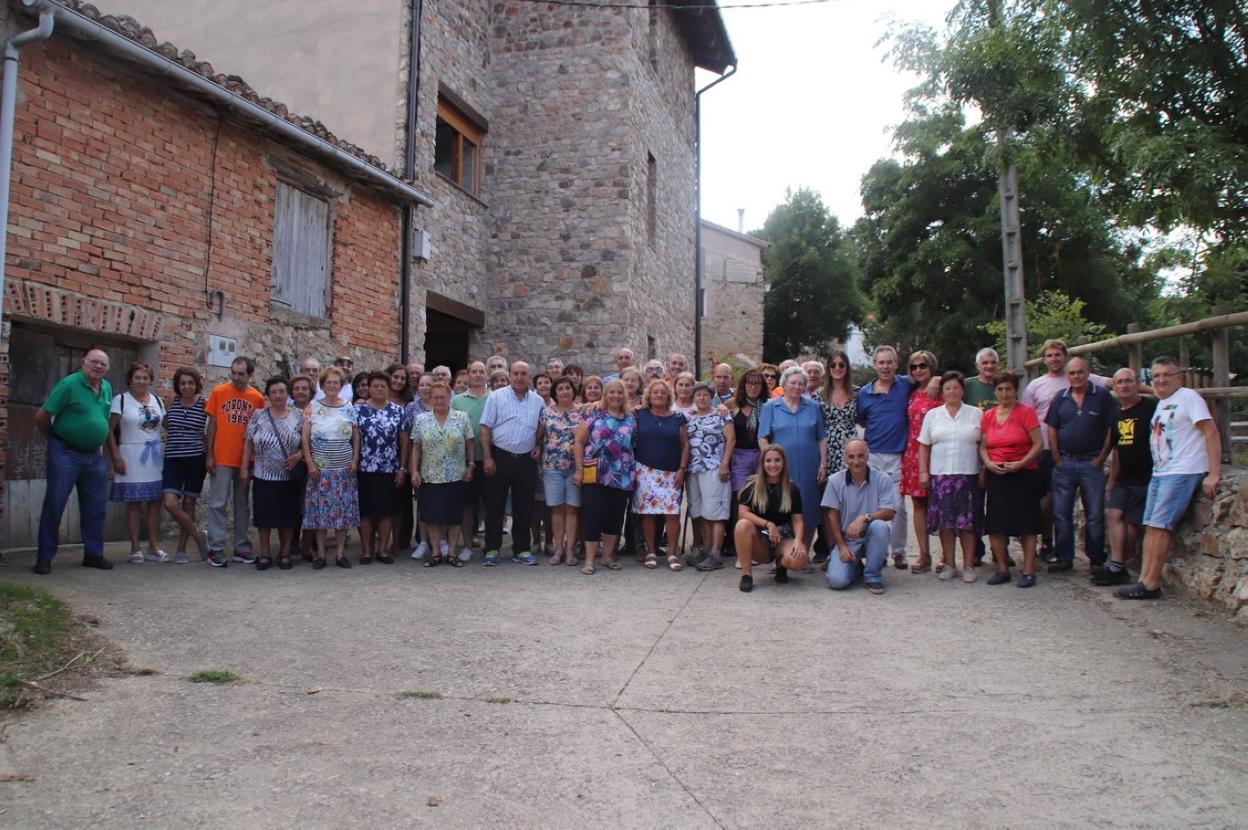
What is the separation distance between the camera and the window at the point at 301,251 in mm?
9422

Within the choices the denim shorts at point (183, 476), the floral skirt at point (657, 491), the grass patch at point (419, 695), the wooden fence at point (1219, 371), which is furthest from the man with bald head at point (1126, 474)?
the denim shorts at point (183, 476)

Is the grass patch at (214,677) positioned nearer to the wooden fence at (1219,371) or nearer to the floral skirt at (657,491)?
the floral skirt at (657,491)

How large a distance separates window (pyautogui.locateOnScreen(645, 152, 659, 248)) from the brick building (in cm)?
608

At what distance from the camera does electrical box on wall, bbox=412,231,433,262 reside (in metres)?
11.6

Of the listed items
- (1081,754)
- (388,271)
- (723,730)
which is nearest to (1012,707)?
(1081,754)

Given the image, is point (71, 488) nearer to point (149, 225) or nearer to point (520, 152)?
point (149, 225)

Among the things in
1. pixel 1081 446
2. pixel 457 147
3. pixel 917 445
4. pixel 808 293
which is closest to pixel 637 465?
pixel 917 445

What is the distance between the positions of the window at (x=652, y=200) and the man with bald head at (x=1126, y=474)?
10.1 metres

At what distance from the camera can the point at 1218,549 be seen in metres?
5.36

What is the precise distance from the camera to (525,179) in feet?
45.2

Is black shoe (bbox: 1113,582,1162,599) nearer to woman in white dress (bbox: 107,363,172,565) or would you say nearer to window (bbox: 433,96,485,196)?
woman in white dress (bbox: 107,363,172,565)

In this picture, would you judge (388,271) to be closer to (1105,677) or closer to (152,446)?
(152,446)

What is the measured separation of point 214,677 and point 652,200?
41.7 feet

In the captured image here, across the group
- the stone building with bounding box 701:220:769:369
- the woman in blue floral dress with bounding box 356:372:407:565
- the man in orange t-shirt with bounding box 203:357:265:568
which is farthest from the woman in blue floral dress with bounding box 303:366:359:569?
the stone building with bounding box 701:220:769:369
